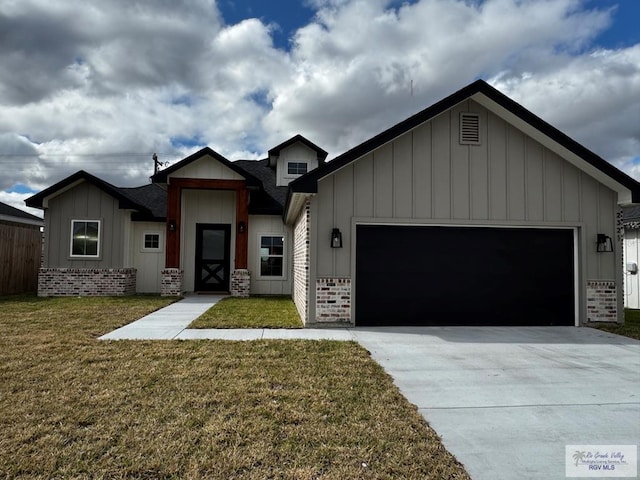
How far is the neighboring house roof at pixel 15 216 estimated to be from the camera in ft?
53.7

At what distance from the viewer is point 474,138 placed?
808 centimetres

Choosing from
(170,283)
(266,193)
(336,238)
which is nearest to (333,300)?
(336,238)

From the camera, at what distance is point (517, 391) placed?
405 cm

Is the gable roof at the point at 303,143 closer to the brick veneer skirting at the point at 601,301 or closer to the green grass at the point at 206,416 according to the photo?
the brick veneer skirting at the point at 601,301

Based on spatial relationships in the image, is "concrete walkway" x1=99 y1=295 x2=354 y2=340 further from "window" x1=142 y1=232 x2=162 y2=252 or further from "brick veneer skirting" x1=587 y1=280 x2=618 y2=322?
"window" x1=142 y1=232 x2=162 y2=252

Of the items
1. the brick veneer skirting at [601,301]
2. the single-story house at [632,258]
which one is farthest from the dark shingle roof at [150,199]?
the single-story house at [632,258]

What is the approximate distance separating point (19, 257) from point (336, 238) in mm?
12808

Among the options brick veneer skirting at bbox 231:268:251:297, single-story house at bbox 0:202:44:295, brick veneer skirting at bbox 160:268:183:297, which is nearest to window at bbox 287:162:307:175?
brick veneer skirting at bbox 231:268:251:297

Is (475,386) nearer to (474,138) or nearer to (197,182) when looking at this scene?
(474,138)

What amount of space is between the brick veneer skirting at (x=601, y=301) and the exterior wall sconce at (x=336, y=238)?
5508 mm

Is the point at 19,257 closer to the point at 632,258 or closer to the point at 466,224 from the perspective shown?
the point at 466,224

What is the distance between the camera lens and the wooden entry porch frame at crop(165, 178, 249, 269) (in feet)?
41.6

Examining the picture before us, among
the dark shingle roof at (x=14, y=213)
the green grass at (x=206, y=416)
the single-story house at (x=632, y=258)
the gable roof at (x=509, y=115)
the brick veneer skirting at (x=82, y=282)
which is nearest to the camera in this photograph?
the green grass at (x=206, y=416)

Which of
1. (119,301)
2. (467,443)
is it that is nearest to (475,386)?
(467,443)
